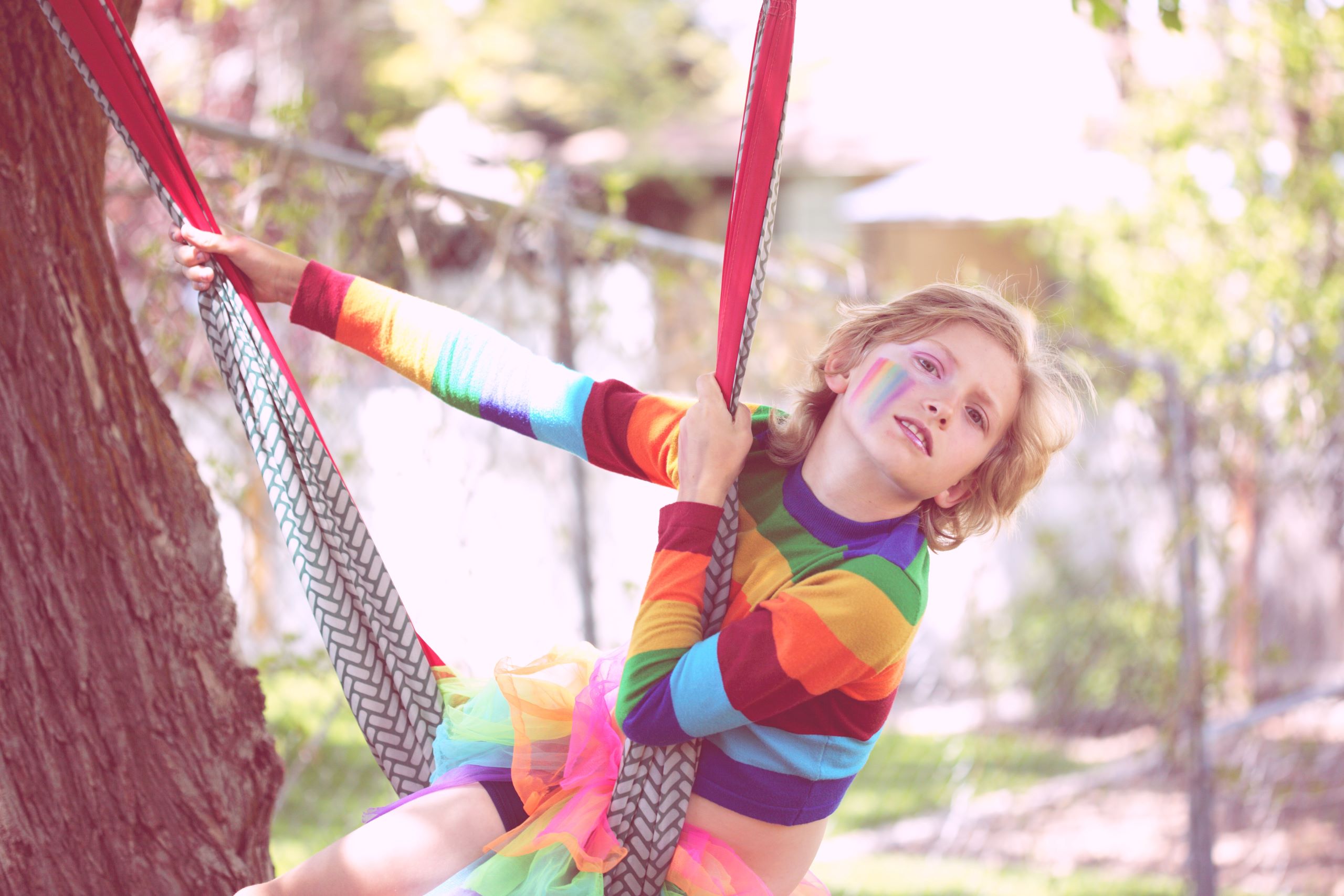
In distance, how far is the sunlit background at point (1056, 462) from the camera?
3.08 metres

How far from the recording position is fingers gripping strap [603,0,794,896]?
4.58 ft

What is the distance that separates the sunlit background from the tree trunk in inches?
21.5

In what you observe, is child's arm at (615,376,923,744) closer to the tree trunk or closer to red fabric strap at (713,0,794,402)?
red fabric strap at (713,0,794,402)

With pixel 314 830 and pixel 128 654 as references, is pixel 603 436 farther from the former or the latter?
pixel 314 830

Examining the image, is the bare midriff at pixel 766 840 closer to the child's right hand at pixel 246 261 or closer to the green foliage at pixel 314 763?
the child's right hand at pixel 246 261

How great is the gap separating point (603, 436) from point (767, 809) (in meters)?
0.53

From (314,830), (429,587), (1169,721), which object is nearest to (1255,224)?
(1169,721)

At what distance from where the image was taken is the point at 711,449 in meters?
1.46

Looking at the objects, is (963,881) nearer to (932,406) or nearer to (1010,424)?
(1010,424)

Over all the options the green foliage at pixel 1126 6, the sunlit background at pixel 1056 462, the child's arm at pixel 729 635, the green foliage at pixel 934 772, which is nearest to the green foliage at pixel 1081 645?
the sunlit background at pixel 1056 462

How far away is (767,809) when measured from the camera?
1.47 meters

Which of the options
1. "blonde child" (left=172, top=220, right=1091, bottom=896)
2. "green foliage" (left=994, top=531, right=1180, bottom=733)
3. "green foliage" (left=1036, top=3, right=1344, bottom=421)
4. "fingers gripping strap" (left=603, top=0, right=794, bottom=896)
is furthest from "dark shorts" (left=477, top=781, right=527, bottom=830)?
"green foliage" (left=1036, top=3, right=1344, bottom=421)

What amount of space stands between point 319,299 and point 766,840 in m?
0.94

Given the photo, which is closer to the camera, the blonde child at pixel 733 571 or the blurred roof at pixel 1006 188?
the blonde child at pixel 733 571
